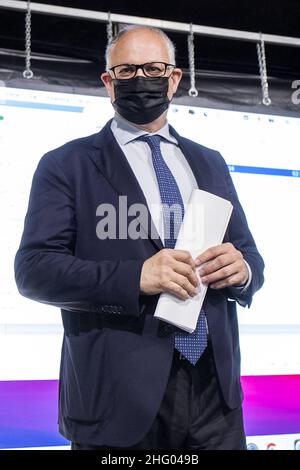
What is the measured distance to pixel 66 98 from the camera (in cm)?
191

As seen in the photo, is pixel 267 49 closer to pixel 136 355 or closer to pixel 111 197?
pixel 111 197

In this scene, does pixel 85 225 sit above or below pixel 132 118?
below

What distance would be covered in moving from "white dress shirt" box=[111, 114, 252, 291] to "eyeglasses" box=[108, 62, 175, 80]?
102mm

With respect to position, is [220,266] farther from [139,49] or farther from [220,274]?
[139,49]

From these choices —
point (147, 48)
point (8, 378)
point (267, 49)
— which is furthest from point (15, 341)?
point (267, 49)

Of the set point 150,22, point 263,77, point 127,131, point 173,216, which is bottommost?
point 173,216

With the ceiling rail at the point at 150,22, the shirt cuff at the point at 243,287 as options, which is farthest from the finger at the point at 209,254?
the ceiling rail at the point at 150,22

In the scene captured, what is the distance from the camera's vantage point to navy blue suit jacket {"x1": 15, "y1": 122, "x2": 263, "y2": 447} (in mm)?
1034

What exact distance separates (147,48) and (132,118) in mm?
175

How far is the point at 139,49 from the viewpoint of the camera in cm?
132

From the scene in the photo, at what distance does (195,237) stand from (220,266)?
78 mm

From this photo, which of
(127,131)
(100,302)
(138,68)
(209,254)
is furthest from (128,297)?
(138,68)

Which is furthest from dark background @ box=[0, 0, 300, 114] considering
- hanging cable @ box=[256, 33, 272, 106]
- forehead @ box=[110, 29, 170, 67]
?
forehead @ box=[110, 29, 170, 67]

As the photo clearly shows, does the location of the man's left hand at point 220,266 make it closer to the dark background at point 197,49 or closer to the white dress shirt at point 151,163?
the white dress shirt at point 151,163
